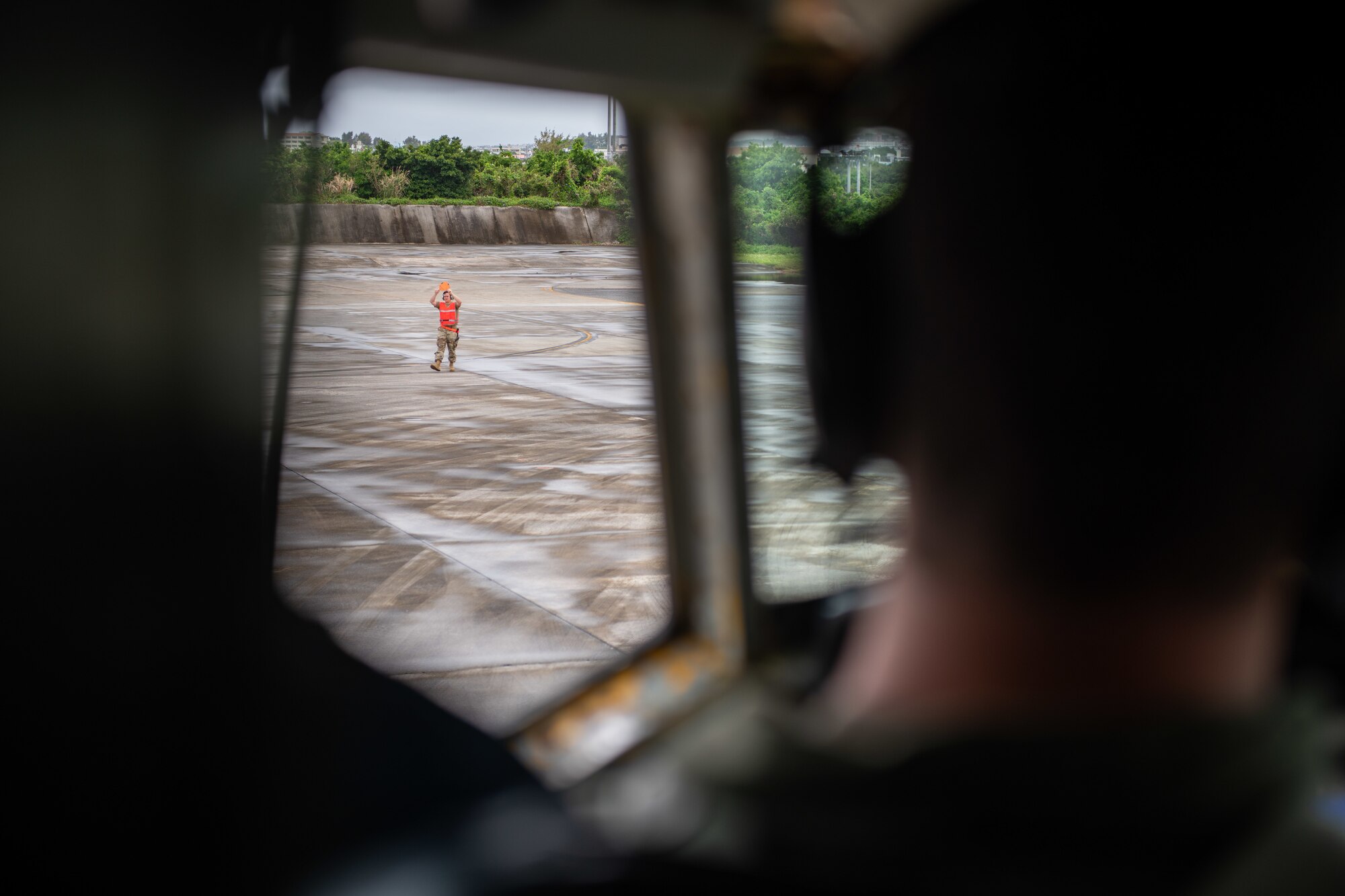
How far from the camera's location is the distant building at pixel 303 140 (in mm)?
1749

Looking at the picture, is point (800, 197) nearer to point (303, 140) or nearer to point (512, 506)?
point (303, 140)

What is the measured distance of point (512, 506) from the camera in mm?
8930

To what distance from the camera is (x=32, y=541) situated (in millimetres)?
1770

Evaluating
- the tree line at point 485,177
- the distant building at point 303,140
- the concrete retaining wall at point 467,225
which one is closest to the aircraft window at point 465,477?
the distant building at point 303,140

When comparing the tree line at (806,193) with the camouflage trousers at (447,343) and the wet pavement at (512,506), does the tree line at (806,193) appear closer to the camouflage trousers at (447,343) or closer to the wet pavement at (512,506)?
the wet pavement at (512,506)

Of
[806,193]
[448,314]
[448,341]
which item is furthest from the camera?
[448,341]

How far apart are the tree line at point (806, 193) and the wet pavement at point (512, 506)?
0.05 metres

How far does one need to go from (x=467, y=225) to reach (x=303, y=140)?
35.4 meters

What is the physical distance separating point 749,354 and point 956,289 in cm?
253

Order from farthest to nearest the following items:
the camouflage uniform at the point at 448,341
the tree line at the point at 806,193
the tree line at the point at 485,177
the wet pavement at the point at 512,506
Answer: the tree line at the point at 485,177, the camouflage uniform at the point at 448,341, the wet pavement at the point at 512,506, the tree line at the point at 806,193

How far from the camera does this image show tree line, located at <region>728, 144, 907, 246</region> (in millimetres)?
545

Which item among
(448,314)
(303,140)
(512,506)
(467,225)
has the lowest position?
(512,506)

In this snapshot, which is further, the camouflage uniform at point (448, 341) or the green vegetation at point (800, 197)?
the camouflage uniform at point (448, 341)

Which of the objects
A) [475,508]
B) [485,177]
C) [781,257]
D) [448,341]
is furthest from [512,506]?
[485,177]
